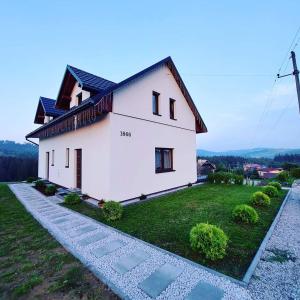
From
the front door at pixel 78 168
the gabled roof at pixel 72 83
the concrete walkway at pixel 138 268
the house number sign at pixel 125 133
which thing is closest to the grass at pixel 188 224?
the concrete walkway at pixel 138 268

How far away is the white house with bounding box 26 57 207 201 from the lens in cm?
757

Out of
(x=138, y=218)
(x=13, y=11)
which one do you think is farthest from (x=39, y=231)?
(x=13, y=11)

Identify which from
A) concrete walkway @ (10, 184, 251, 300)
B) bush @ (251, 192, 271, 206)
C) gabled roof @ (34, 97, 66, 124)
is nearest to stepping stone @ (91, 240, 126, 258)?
concrete walkway @ (10, 184, 251, 300)

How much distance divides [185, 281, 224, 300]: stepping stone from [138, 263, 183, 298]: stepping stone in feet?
1.29

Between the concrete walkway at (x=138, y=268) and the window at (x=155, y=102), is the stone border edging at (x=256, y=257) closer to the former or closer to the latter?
the concrete walkway at (x=138, y=268)

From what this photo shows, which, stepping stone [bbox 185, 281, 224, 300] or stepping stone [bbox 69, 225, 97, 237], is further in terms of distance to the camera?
stepping stone [bbox 69, 225, 97, 237]

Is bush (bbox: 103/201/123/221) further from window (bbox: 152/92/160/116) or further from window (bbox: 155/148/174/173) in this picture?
window (bbox: 152/92/160/116)

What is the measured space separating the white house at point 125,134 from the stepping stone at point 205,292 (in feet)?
17.3

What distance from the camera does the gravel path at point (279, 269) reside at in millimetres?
2541

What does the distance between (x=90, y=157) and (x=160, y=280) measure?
22.1ft

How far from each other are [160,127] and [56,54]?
8.75m

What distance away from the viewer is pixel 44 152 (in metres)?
15.2

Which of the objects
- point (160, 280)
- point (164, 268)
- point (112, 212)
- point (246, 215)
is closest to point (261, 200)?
point (246, 215)

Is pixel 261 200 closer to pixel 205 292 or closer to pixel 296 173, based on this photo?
pixel 205 292
